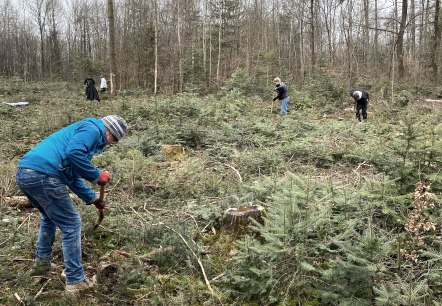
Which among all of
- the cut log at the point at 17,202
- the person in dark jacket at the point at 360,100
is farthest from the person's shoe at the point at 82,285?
the person in dark jacket at the point at 360,100

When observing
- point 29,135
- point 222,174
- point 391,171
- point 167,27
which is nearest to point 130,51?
point 167,27

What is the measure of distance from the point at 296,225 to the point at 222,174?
154 inches

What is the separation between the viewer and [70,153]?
12.2ft

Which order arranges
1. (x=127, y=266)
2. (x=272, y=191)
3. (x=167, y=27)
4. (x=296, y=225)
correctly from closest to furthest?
(x=296, y=225) → (x=127, y=266) → (x=272, y=191) → (x=167, y=27)

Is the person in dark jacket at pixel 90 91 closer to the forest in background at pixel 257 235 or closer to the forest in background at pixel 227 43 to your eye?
the forest in background at pixel 227 43

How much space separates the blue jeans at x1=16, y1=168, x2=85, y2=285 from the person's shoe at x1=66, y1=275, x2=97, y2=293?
0.13 ft

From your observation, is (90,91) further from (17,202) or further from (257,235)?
(257,235)

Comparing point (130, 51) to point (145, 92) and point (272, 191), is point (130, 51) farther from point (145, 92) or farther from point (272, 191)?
point (272, 191)

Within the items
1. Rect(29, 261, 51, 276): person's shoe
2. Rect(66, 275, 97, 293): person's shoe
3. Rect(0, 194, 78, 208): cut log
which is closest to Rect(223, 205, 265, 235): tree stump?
Rect(66, 275, 97, 293): person's shoe

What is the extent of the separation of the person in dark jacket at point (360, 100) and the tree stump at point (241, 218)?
9.63 m

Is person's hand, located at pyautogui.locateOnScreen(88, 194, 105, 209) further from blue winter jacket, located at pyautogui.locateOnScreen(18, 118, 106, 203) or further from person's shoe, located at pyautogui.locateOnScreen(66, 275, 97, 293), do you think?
person's shoe, located at pyautogui.locateOnScreen(66, 275, 97, 293)

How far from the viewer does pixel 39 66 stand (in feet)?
180

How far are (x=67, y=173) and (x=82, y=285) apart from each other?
117 centimetres

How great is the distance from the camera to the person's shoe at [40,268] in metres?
4.24
